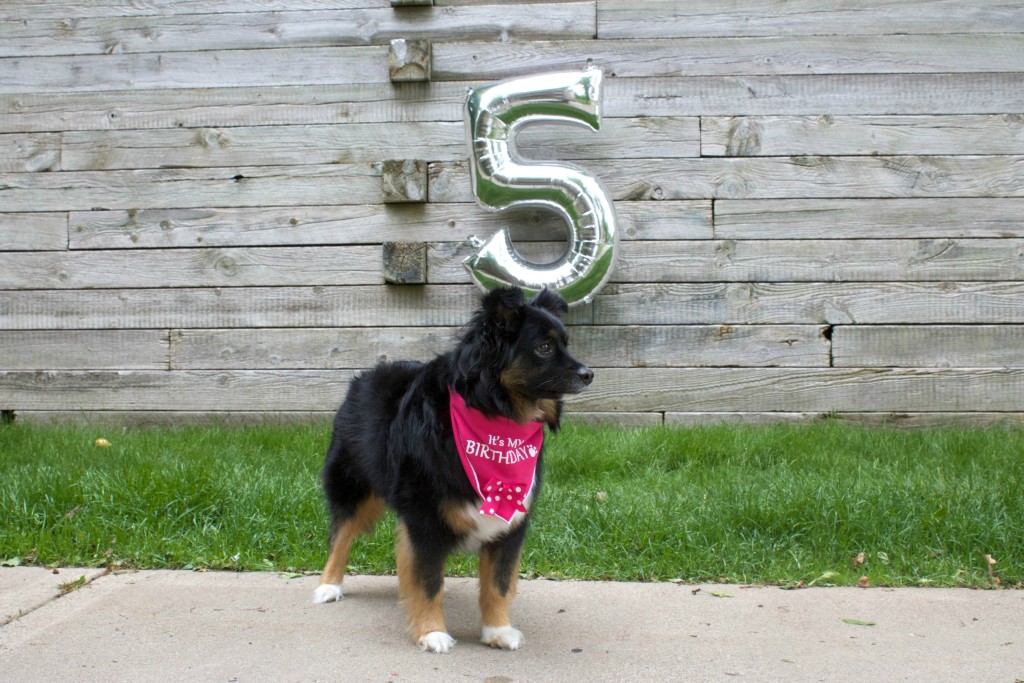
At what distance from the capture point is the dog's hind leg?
12.1ft

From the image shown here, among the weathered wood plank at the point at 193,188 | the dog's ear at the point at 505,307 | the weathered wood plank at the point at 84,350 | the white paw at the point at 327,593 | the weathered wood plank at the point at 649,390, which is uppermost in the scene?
the weathered wood plank at the point at 193,188

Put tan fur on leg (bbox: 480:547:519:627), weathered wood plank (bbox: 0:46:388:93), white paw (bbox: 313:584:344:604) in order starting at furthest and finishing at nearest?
weathered wood plank (bbox: 0:46:388:93) < white paw (bbox: 313:584:344:604) < tan fur on leg (bbox: 480:547:519:627)

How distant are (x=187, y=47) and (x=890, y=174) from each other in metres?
4.80

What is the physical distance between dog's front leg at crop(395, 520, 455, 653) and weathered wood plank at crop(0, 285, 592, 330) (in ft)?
9.61

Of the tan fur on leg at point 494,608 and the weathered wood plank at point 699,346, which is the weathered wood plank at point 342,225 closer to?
the weathered wood plank at point 699,346

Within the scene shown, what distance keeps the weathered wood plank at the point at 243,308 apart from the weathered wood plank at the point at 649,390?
0.35 metres

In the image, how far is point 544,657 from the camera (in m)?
3.06

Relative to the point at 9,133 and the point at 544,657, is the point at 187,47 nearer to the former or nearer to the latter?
the point at 9,133

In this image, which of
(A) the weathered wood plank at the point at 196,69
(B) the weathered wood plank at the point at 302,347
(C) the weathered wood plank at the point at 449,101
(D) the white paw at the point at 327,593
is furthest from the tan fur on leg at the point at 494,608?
(A) the weathered wood plank at the point at 196,69

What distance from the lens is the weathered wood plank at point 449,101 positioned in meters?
5.76

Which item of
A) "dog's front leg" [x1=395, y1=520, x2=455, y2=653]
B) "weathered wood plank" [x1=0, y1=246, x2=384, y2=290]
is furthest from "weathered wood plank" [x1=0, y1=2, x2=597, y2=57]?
"dog's front leg" [x1=395, y1=520, x2=455, y2=653]

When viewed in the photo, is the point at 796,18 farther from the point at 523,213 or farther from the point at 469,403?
the point at 469,403

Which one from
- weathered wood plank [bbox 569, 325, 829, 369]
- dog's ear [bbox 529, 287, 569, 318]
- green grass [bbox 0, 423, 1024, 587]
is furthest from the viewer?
weathered wood plank [bbox 569, 325, 829, 369]

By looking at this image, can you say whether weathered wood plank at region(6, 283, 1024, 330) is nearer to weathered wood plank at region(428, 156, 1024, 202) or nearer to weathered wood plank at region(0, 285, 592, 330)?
weathered wood plank at region(0, 285, 592, 330)
